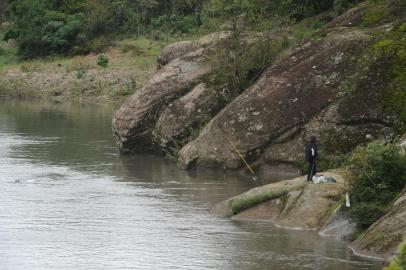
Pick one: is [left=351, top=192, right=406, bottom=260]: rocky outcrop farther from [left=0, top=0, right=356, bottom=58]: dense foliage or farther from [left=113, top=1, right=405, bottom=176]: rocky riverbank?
[left=0, top=0, right=356, bottom=58]: dense foliage

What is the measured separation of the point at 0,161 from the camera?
142 feet

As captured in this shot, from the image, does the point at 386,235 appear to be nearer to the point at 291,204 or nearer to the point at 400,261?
the point at 291,204

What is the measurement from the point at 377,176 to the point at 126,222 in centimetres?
825

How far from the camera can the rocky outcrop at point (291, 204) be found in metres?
28.4

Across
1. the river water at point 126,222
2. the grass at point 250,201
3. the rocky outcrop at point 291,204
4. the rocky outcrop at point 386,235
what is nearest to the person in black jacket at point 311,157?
the rocky outcrop at point 291,204

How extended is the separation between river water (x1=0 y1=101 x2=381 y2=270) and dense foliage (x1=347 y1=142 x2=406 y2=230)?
1.65 metres

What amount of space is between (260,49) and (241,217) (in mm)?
17565

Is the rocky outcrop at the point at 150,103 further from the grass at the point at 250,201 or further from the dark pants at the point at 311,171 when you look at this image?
the dark pants at the point at 311,171

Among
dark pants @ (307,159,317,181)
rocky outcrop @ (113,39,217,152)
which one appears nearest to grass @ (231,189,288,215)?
dark pants @ (307,159,317,181)

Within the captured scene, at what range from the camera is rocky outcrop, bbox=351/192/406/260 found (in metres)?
23.8

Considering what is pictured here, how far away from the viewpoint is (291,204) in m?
29.5

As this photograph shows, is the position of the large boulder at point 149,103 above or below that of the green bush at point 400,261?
below

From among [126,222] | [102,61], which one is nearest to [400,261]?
[126,222]

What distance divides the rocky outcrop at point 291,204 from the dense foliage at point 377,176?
1.10 metres
